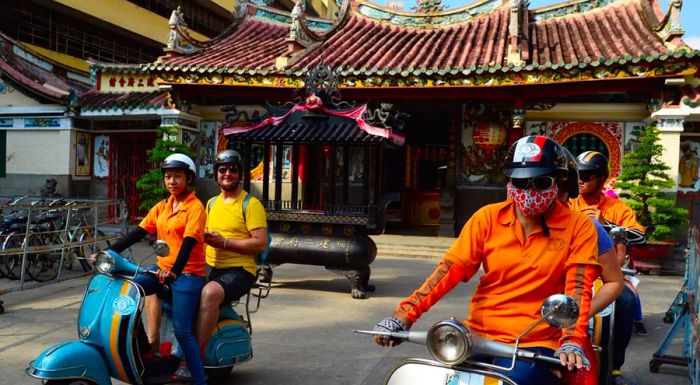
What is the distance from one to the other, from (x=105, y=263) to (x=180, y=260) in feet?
1.41

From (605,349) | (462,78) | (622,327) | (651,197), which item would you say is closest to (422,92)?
(462,78)

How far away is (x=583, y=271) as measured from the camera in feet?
7.77

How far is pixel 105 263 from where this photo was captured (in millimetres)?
3486

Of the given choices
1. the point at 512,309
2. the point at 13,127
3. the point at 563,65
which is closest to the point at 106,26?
the point at 13,127

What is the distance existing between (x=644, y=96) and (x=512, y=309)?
1024 cm

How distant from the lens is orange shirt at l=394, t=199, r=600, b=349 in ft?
7.88

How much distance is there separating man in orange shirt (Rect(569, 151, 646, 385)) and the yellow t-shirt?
2362 mm

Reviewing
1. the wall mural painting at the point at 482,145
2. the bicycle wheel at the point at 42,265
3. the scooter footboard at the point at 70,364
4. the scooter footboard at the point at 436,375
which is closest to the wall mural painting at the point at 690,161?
the wall mural painting at the point at 482,145

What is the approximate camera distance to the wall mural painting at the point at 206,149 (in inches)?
558

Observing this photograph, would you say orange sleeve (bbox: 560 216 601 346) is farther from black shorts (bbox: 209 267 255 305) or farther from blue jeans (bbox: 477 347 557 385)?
black shorts (bbox: 209 267 255 305)

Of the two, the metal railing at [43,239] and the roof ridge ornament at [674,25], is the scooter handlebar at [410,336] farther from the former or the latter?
the roof ridge ornament at [674,25]

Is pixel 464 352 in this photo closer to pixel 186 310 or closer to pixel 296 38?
pixel 186 310

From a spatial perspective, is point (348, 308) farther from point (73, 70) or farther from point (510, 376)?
point (73, 70)

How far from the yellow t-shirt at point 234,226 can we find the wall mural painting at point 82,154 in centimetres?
1195
